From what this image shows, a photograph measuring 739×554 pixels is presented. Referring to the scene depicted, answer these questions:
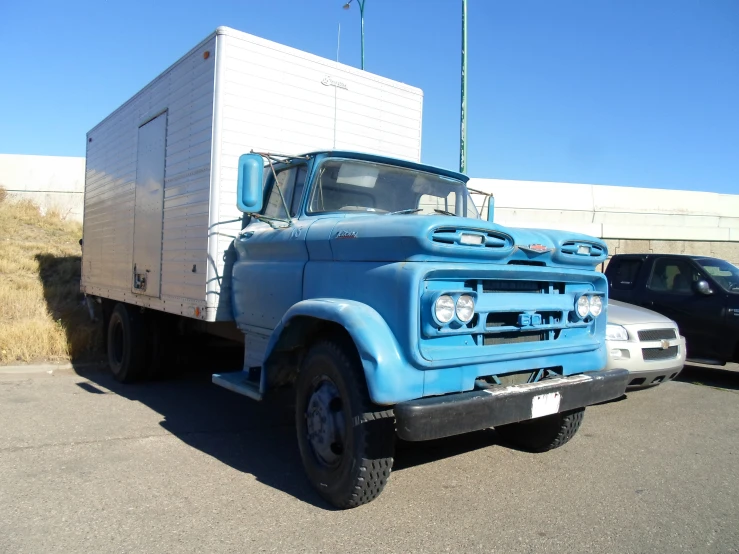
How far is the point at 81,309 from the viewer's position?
1072cm

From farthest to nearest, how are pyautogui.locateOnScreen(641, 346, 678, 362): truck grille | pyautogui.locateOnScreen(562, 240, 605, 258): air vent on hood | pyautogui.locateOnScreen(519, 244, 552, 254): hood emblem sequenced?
pyautogui.locateOnScreen(641, 346, 678, 362): truck grille, pyautogui.locateOnScreen(562, 240, 605, 258): air vent on hood, pyautogui.locateOnScreen(519, 244, 552, 254): hood emblem

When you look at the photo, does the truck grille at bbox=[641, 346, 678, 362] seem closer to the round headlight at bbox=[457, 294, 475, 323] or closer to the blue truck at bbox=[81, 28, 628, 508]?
the blue truck at bbox=[81, 28, 628, 508]

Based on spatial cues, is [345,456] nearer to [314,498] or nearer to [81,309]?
[314,498]

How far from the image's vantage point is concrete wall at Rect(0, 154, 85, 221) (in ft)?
63.4

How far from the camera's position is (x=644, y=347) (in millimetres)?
6168

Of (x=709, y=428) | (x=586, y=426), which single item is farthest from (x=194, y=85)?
(x=709, y=428)

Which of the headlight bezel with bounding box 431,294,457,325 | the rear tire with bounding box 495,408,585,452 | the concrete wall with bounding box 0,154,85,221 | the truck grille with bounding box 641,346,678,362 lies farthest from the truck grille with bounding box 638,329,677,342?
the concrete wall with bounding box 0,154,85,221

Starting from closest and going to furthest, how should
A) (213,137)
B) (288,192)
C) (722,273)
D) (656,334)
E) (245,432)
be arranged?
(288,192)
(213,137)
(245,432)
(656,334)
(722,273)

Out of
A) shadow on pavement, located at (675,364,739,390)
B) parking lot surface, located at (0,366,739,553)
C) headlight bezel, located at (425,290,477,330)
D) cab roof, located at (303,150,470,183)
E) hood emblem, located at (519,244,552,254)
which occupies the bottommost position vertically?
parking lot surface, located at (0,366,739,553)

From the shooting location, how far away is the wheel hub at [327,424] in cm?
364

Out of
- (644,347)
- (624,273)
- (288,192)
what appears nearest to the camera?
(288,192)

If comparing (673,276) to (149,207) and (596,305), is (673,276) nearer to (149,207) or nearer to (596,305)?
(596,305)

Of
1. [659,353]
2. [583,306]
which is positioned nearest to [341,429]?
[583,306]

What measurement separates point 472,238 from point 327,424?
1408mm
